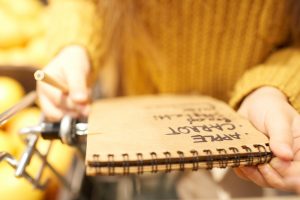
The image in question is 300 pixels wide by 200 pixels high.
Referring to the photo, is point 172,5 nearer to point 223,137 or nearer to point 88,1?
point 88,1

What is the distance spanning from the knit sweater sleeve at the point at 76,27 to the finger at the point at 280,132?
Result: 0.27 meters

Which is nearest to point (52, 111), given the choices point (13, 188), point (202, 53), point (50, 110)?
point (50, 110)

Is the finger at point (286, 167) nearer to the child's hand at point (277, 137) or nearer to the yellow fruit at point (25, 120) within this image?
the child's hand at point (277, 137)

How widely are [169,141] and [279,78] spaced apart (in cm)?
18

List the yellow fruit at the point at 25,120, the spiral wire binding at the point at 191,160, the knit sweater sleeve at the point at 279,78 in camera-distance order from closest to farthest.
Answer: the spiral wire binding at the point at 191,160
the knit sweater sleeve at the point at 279,78
the yellow fruit at the point at 25,120

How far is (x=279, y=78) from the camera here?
41 cm

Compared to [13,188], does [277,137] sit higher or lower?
higher

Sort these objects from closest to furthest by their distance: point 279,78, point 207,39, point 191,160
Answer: point 191,160, point 279,78, point 207,39

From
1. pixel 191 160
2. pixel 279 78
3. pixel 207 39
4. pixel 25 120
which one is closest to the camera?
pixel 191 160

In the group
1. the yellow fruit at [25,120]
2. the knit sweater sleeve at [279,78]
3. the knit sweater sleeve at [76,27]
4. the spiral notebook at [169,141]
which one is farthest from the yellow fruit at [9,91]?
the knit sweater sleeve at [279,78]

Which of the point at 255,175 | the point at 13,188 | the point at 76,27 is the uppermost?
the point at 76,27

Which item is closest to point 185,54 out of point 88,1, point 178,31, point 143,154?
point 178,31

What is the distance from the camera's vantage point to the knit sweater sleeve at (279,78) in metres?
0.40

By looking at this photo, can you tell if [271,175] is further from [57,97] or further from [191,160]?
[57,97]
